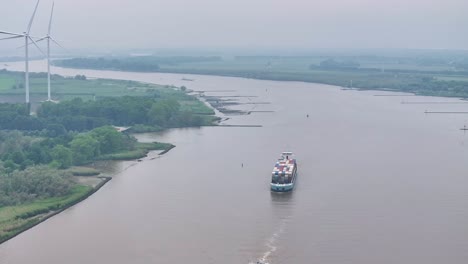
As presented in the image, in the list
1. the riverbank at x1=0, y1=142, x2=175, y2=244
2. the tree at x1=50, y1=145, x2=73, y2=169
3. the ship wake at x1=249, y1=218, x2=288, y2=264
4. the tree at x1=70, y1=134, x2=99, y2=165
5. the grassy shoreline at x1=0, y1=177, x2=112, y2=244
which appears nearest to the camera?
the ship wake at x1=249, y1=218, x2=288, y2=264

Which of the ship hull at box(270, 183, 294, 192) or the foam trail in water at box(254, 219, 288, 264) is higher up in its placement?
the ship hull at box(270, 183, 294, 192)

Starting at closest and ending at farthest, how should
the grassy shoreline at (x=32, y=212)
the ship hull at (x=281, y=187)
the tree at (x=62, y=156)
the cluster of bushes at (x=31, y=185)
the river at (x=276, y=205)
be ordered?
1. the river at (x=276, y=205)
2. the grassy shoreline at (x=32, y=212)
3. the cluster of bushes at (x=31, y=185)
4. the ship hull at (x=281, y=187)
5. the tree at (x=62, y=156)

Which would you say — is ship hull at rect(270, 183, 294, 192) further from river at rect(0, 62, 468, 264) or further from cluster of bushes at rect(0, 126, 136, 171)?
cluster of bushes at rect(0, 126, 136, 171)

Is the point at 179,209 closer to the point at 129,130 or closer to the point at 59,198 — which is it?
the point at 59,198

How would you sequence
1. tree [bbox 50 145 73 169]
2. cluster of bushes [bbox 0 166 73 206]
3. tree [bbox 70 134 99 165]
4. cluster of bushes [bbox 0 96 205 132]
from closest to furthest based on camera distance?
cluster of bushes [bbox 0 166 73 206]
tree [bbox 50 145 73 169]
tree [bbox 70 134 99 165]
cluster of bushes [bbox 0 96 205 132]

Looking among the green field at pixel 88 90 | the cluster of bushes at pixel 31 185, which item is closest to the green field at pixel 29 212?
the cluster of bushes at pixel 31 185

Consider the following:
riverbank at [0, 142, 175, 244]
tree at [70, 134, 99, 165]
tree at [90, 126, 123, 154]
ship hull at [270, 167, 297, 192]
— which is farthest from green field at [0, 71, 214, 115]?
ship hull at [270, 167, 297, 192]

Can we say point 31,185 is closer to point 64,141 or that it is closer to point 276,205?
point 64,141

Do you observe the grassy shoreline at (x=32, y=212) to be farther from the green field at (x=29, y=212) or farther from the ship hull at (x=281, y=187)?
the ship hull at (x=281, y=187)
